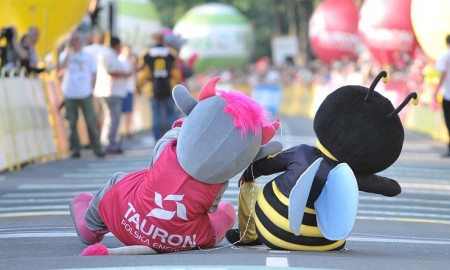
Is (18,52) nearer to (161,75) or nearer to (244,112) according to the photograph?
(161,75)

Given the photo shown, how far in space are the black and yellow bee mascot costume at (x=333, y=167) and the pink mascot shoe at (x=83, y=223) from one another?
1.22 metres

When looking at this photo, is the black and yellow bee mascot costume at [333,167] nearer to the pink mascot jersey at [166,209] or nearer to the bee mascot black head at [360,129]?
the bee mascot black head at [360,129]

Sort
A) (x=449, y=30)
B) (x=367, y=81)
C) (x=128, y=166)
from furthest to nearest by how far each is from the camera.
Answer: (x=367, y=81), (x=449, y=30), (x=128, y=166)

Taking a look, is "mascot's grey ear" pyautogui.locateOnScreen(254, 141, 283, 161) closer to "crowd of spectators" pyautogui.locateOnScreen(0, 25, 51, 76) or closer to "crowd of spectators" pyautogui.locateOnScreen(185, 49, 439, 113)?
"crowd of spectators" pyautogui.locateOnScreen(185, 49, 439, 113)

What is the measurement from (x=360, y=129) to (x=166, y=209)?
140 centimetres

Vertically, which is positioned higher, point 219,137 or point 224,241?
point 219,137

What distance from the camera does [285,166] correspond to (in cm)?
923

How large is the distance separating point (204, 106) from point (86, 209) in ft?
4.20

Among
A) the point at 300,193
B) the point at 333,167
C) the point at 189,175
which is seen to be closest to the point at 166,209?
the point at 189,175

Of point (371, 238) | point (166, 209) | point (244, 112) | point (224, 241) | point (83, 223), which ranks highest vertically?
point (244, 112)

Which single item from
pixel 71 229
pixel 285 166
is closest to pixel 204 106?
pixel 285 166

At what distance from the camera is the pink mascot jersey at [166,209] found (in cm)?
900

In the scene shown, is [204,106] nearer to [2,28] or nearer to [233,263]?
[233,263]

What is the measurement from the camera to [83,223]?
9.56 metres
